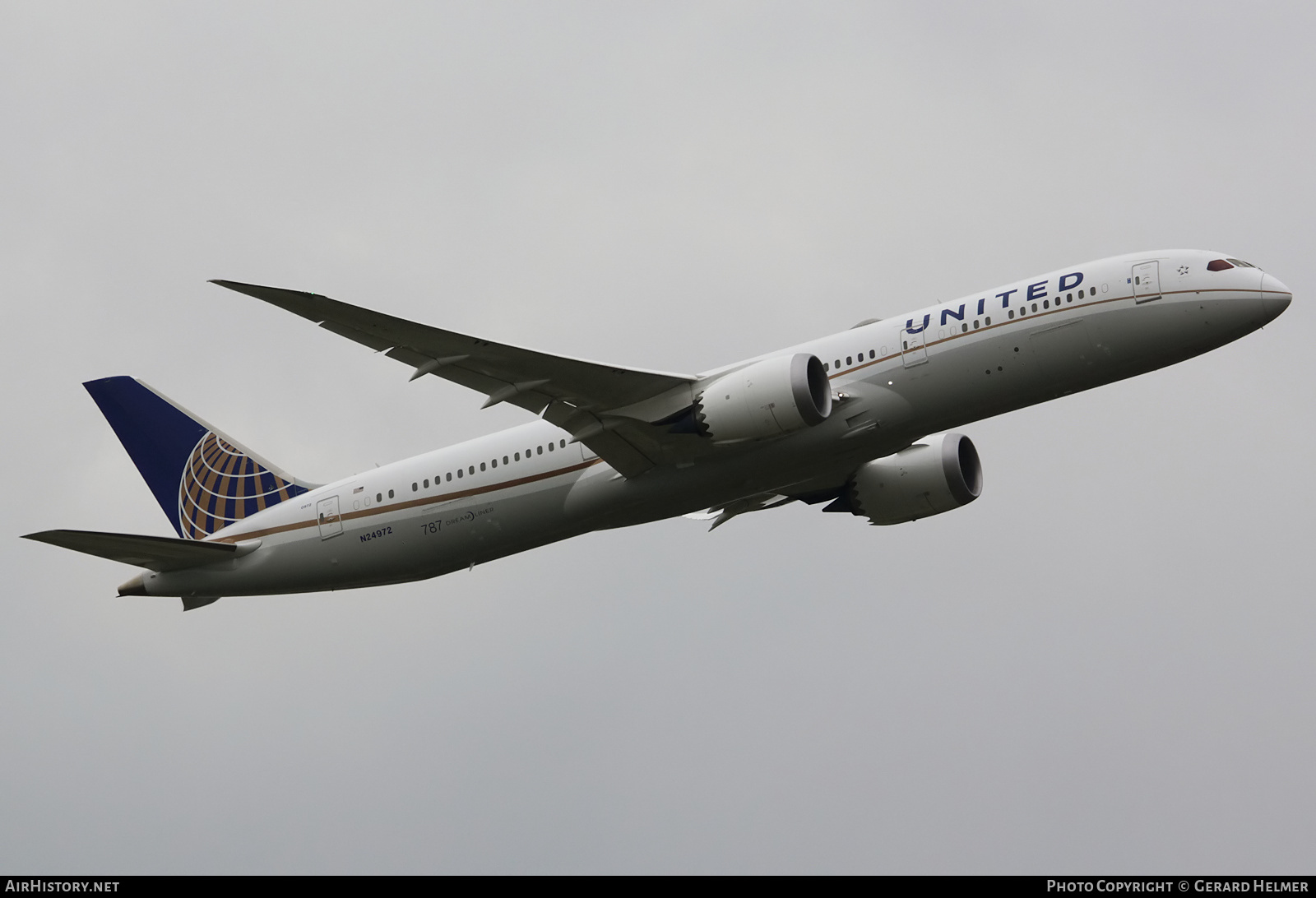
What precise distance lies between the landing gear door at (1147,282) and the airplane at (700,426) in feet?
0.13

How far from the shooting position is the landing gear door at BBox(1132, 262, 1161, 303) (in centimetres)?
3188

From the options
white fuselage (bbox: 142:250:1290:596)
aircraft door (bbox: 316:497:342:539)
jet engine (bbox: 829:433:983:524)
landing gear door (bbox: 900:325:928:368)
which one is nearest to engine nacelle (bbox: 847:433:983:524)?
jet engine (bbox: 829:433:983:524)

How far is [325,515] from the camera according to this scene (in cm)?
3762

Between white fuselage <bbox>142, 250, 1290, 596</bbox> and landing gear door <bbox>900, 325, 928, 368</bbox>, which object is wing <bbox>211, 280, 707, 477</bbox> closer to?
white fuselage <bbox>142, 250, 1290, 596</bbox>

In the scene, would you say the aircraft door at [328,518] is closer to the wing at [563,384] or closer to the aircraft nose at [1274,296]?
the wing at [563,384]

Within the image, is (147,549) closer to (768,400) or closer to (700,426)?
(700,426)

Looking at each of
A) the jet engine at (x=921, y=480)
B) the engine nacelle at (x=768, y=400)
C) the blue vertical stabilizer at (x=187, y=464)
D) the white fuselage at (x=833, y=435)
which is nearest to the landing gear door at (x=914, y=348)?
the white fuselage at (x=833, y=435)

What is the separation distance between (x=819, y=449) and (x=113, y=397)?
67.8ft

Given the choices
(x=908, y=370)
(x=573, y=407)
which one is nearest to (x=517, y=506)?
(x=573, y=407)

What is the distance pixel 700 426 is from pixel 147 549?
14.7m

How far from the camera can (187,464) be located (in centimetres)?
4059

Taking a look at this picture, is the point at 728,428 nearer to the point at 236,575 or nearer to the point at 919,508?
the point at 919,508

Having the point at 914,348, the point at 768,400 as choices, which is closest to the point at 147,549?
the point at 768,400
